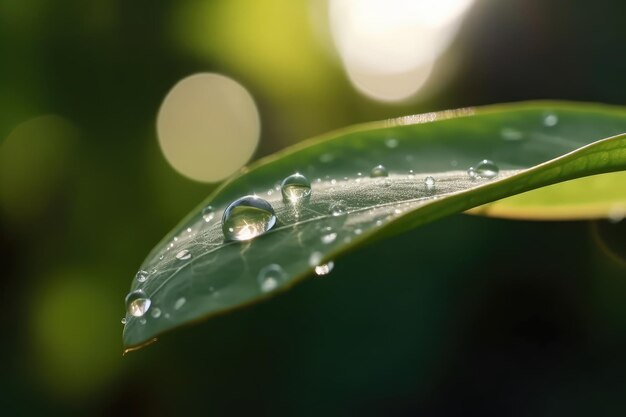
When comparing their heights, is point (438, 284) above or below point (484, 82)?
below

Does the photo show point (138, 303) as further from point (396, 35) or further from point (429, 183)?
point (396, 35)

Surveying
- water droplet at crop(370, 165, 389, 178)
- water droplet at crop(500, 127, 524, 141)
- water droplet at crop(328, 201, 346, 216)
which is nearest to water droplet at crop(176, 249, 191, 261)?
water droplet at crop(328, 201, 346, 216)

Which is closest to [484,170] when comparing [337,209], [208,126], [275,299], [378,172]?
[378,172]

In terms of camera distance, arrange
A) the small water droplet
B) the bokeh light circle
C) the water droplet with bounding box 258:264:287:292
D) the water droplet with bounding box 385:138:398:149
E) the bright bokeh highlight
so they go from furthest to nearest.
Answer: the bright bokeh highlight → the bokeh light circle → the water droplet with bounding box 385:138:398:149 → the small water droplet → the water droplet with bounding box 258:264:287:292

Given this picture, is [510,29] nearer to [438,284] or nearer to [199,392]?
[438,284]

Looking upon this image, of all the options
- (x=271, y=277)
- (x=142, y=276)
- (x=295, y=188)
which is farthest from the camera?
(x=295, y=188)

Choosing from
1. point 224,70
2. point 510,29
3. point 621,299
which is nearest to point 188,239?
point 224,70

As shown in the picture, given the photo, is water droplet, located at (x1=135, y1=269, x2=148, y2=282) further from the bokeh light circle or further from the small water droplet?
the bokeh light circle
